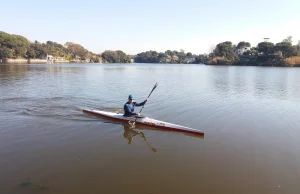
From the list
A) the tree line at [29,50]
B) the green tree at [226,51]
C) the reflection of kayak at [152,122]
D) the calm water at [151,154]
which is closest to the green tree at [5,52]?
the tree line at [29,50]

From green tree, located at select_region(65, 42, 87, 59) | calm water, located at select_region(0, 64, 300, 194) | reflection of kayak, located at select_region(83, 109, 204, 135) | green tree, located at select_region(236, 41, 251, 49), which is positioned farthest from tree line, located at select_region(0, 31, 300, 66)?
reflection of kayak, located at select_region(83, 109, 204, 135)

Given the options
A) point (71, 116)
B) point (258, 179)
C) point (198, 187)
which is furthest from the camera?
point (71, 116)

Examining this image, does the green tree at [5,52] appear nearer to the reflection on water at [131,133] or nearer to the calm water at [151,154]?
the calm water at [151,154]

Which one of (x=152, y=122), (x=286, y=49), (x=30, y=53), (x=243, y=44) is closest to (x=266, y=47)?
(x=286, y=49)

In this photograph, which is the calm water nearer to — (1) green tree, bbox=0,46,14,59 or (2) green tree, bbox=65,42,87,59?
(1) green tree, bbox=0,46,14,59

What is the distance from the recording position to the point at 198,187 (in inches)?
280

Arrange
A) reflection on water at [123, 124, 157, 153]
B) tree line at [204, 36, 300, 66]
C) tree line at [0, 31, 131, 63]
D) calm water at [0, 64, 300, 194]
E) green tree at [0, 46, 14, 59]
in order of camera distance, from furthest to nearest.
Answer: tree line at [0, 31, 131, 63], green tree at [0, 46, 14, 59], tree line at [204, 36, 300, 66], reflection on water at [123, 124, 157, 153], calm water at [0, 64, 300, 194]

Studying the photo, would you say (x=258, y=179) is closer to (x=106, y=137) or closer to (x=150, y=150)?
(x=150, y=150)

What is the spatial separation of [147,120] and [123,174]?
5405 mm

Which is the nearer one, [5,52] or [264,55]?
[5,52]

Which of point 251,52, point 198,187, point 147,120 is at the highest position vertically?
point 251,52

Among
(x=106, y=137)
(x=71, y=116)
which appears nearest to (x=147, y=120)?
(x=106, y=137)

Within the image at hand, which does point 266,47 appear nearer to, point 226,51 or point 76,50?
point 226,51

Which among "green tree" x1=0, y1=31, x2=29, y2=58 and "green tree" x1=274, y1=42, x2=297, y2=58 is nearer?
"green tree" x1=274, y1=42, x2=297, y2=58
